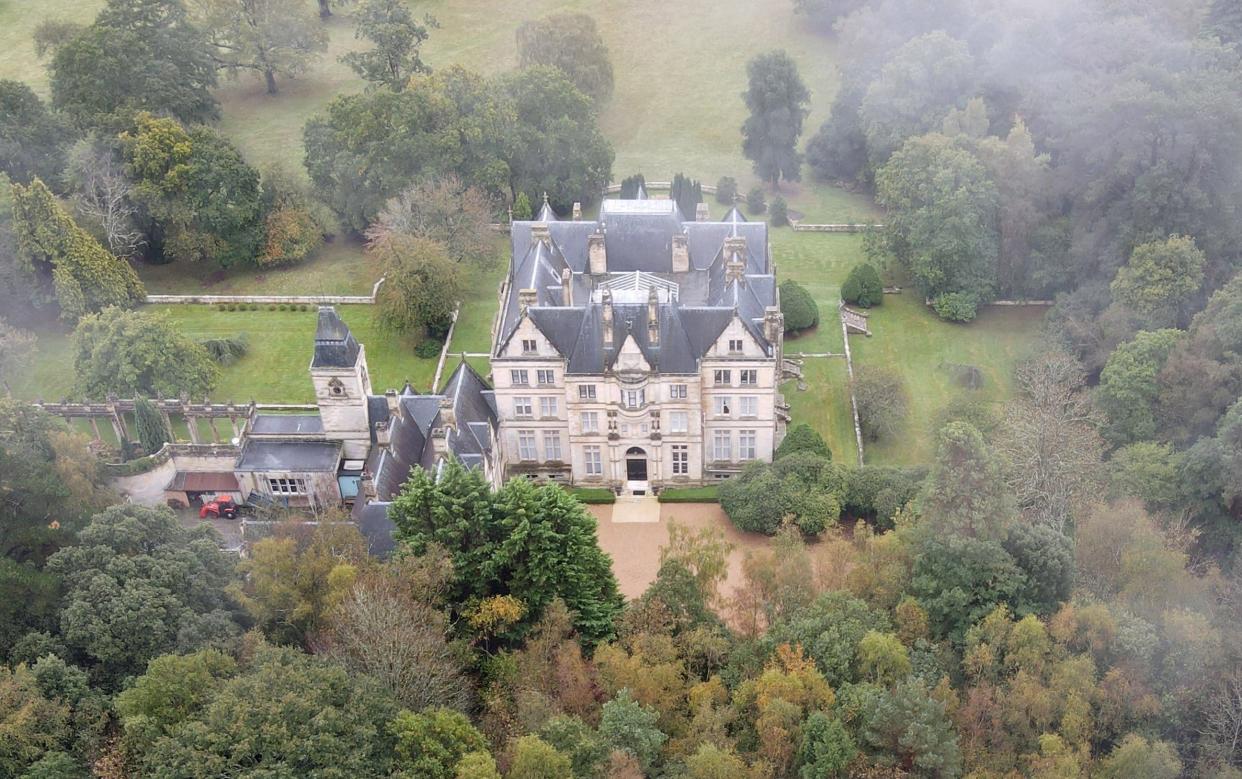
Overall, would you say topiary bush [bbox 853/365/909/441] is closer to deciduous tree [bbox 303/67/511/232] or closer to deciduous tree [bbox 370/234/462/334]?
deciduous tree [bbox 370/234/462/334]

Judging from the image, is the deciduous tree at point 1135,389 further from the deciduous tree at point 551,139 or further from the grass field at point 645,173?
the deciduous tree at point 551,139

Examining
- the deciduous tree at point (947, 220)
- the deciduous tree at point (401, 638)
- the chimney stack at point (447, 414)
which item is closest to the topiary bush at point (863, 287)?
the deciduous tree at point (947, 220)

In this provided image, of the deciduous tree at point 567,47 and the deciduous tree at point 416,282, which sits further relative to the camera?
the deciduous tree at point 567,47

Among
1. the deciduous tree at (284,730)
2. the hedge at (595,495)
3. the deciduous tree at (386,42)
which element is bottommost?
the deciduous tree at (284,730)

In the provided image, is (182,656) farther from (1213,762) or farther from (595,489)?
(1213,762)

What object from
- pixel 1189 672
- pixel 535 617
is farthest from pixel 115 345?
pixel 1189 672

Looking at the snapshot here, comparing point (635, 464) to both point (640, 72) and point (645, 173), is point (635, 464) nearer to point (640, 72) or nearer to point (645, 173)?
point (645, 173)
